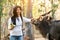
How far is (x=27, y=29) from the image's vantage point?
2.30 metres

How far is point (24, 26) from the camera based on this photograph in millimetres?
2316

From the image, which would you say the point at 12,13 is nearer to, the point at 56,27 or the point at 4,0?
the point at 4,0

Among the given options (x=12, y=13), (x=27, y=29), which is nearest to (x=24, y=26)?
(x=27, y=29)

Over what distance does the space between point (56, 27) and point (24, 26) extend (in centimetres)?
46

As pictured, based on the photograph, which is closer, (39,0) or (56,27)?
(56,27)

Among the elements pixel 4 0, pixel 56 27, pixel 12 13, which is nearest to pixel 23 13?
pixel 12 13

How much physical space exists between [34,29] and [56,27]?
0.32 m

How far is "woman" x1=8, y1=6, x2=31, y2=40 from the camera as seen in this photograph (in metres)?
2.30

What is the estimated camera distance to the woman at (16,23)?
2301mm

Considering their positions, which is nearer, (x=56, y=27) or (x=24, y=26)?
(x=56, y=27)

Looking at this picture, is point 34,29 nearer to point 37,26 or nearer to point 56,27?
point 37,26

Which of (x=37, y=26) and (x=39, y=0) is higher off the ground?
(x=39, y=0)

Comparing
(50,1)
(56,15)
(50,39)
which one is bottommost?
(50,39)

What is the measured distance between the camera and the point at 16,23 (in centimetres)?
230
